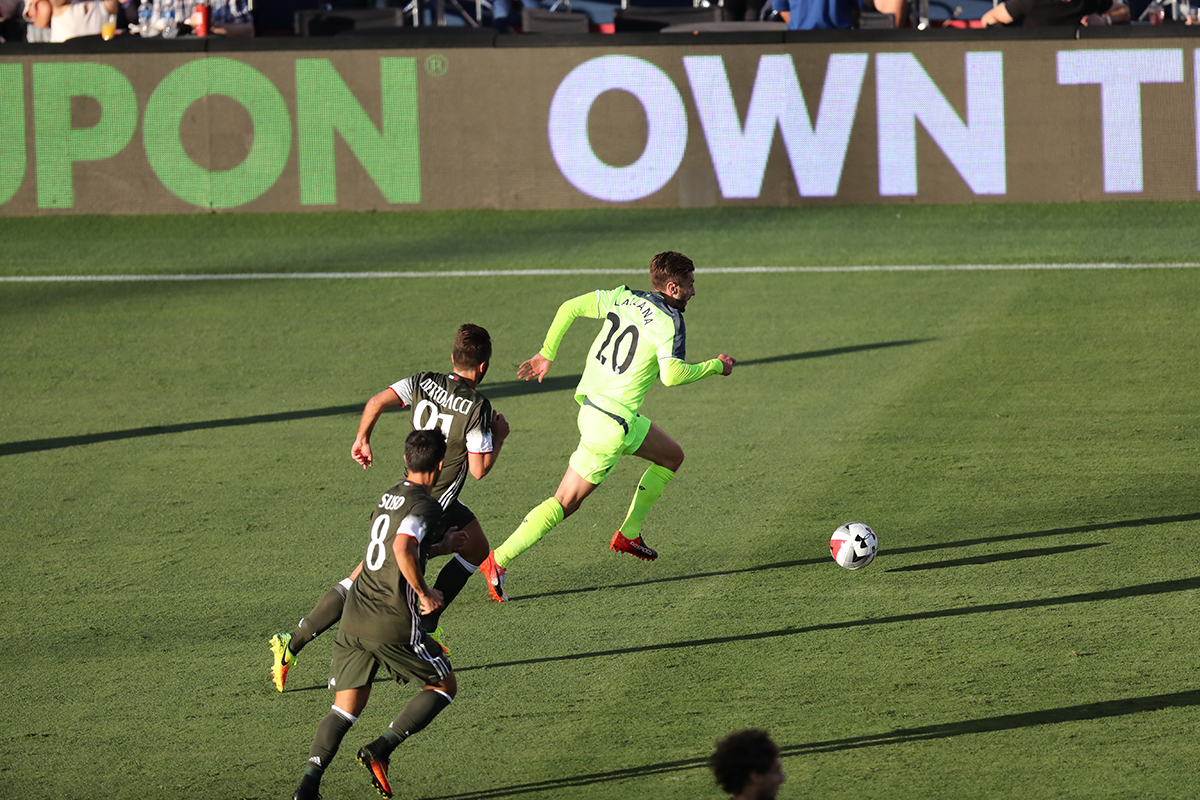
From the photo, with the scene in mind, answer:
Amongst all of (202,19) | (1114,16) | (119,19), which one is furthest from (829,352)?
(119,19)

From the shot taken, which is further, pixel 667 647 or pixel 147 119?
pixel 147 119

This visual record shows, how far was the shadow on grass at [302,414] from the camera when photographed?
12.8 metres

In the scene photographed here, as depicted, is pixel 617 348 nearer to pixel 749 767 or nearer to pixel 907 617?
pixel 907 617

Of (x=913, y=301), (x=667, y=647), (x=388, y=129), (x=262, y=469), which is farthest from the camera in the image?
(x=388, y=129)

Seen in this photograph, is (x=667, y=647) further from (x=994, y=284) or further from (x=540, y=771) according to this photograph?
(x=994, y=284)

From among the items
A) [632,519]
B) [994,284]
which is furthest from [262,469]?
[994,284]

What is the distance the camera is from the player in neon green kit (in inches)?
357

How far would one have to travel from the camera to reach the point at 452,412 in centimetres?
788

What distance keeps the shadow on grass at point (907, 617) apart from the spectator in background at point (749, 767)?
361cm

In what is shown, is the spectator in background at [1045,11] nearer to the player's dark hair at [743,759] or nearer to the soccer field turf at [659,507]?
the soccer field turf at [659,507]

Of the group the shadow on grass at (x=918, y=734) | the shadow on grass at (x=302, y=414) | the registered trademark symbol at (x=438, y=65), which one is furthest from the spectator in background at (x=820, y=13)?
the shadow on grass at (x=918, y=734)

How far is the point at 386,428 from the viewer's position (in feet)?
42.4

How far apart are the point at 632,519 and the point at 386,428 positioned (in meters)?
3.90

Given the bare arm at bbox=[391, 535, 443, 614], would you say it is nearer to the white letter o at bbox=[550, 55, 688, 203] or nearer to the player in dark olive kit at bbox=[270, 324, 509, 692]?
the player in dark olive kit at bbox=[270, 324, 509, 692]
